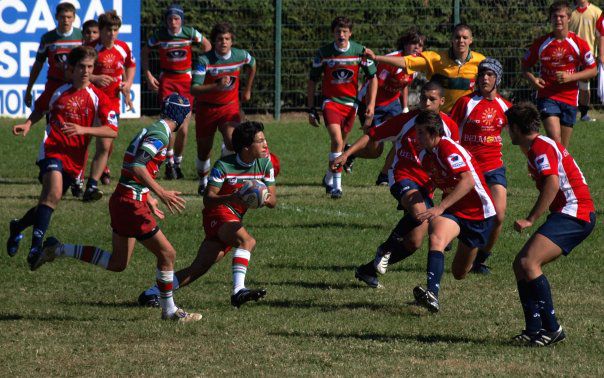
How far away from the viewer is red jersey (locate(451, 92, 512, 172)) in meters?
11.3

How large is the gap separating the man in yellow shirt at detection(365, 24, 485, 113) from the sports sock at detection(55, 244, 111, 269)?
412cm

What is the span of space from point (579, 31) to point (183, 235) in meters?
9.92

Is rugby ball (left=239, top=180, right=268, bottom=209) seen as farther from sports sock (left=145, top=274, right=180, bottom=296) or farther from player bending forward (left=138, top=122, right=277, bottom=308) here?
sports sock (left=145, top=274, right=180, bottom=296)

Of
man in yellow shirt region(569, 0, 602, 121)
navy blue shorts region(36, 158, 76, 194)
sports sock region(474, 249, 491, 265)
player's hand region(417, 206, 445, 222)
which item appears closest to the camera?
player's hand region(417, 206, 445, 222)

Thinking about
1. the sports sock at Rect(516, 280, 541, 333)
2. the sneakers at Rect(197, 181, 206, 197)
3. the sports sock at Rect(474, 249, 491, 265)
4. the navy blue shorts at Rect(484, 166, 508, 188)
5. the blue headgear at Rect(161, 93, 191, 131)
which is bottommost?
the sneakers at Rect(197, 181, 206, 197)

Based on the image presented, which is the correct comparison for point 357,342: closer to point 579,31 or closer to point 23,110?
point 579,31

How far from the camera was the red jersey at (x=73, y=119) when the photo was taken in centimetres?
1149

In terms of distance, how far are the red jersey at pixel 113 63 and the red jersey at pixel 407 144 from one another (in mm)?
6889

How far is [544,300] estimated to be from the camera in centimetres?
828

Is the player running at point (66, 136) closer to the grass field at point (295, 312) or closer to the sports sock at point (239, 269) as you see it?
the grass field at point (295, 312)

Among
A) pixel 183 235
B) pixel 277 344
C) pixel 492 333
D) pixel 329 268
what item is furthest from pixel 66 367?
pixel 183 235

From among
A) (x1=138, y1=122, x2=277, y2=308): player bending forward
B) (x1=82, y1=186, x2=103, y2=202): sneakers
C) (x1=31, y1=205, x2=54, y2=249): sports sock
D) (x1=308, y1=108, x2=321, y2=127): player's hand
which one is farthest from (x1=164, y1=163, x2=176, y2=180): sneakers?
(x1=138, y1=122, x2=277, y2=308): player bending forward

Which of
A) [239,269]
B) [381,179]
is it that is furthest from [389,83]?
[239,269]

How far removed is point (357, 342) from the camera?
8.52 m
